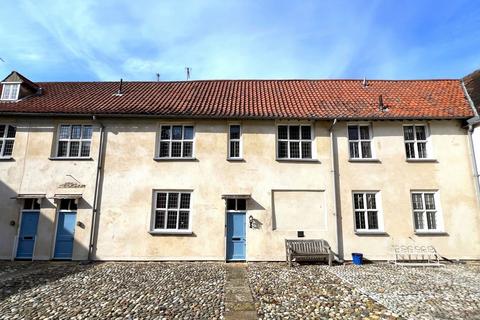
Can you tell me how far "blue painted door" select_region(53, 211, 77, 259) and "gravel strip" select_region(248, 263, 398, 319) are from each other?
834 cm

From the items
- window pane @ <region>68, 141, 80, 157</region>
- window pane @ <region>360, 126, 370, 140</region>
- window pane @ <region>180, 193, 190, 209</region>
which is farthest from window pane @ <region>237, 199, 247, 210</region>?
window pane @ <region>68, 141, 80, 157</region>

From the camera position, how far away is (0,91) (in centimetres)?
1591

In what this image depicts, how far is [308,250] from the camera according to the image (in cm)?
1186

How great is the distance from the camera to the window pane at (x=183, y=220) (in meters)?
12.6

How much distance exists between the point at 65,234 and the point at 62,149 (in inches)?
160

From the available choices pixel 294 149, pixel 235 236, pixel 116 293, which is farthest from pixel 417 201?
pixel 116 293

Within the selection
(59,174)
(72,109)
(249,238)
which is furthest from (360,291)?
(72,109)

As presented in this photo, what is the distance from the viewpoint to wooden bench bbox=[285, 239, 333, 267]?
458 inches

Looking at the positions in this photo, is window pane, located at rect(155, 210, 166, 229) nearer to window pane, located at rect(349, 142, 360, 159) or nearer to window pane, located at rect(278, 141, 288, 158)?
window pane, located at rect(278, 141, 288, 158)

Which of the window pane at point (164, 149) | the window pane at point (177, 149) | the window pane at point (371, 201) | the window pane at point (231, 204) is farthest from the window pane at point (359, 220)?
the window pane at point (164, 149)

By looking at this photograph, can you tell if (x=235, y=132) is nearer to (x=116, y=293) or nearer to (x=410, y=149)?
(x=116, y=293)

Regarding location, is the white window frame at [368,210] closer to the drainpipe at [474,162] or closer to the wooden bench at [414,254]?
the wooden bench at [414,254]

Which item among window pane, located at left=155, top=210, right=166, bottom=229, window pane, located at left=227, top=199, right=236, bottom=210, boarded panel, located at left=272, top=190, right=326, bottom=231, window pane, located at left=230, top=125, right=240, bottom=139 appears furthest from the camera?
window pane, located at left=230, top=125, right=240, bottom=139

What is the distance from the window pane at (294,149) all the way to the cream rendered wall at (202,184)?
1.71ft
